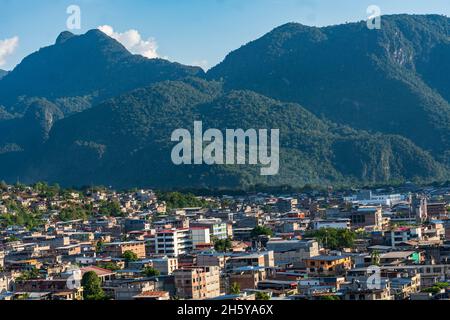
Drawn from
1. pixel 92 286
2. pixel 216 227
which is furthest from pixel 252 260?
pixel 216 227

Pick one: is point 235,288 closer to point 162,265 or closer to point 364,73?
point 162,265

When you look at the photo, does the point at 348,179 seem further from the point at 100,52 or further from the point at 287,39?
the point at 100,52

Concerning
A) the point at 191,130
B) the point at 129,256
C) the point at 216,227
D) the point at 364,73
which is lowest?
the point at 129,256

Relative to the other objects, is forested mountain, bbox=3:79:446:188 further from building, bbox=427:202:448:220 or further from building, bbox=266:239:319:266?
building, bbox=266:239:319:266

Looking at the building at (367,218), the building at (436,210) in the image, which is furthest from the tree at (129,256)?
the building at (436,210)

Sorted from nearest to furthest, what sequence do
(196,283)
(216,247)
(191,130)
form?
(196,283)
(216,247)
(191,130)
